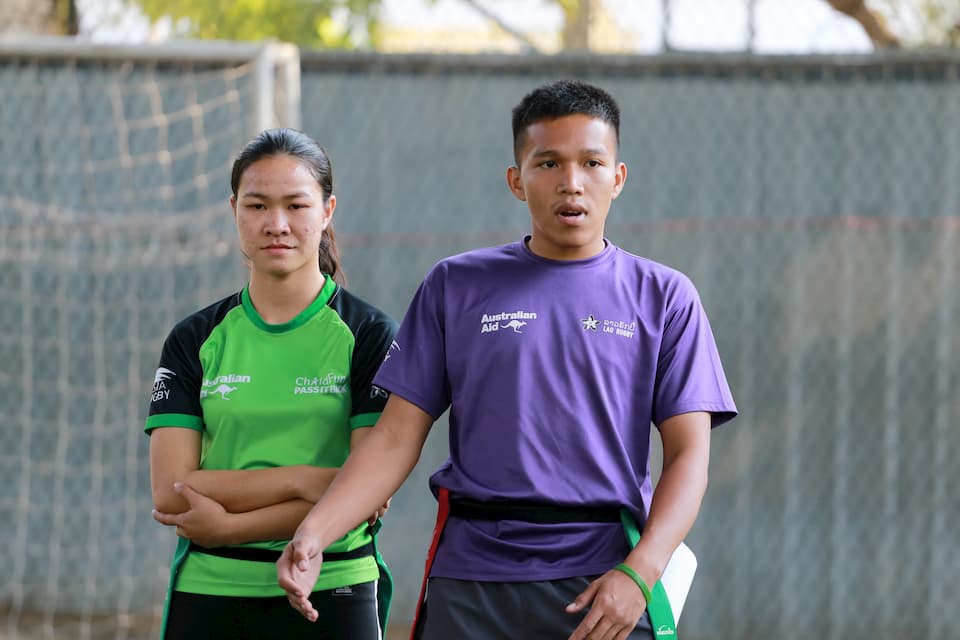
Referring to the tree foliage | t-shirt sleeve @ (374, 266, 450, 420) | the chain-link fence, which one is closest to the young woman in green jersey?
t-shirt sleeve @ (374, 266, 450, 420)

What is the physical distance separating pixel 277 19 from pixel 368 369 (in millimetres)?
8939

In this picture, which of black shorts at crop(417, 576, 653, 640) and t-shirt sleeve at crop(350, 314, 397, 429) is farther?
t-shirt sleeve at crop(350, 314, 397, 429)

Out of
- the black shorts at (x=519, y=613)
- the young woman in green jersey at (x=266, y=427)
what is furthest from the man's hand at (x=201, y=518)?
the black shorts at (x=519, y=613)

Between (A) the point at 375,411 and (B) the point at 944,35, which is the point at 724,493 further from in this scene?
(A) the point at 375,411

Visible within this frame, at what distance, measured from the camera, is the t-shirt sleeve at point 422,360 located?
2.33 meters

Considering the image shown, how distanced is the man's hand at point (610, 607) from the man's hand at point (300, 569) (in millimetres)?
473

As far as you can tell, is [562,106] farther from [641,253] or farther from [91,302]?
[91,302]

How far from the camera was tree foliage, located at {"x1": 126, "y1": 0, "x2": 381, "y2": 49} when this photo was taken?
1001 cm

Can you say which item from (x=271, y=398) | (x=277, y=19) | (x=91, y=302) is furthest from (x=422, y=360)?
(x=277, y=19)

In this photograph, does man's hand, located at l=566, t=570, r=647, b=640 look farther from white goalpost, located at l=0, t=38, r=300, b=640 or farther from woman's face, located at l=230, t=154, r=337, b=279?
white goalpost, located at l=0, t=38, r=300, b=640

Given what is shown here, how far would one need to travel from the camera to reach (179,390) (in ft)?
8.41

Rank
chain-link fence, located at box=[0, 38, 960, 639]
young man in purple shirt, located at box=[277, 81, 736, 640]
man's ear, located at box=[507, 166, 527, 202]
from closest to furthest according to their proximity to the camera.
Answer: young man in purple shirt, located at box=[277, 81, 736, 640], man's ear, located at box=[507, 166, 527, 202], chain-link fence, located at box=[0, 38, 960, 639]

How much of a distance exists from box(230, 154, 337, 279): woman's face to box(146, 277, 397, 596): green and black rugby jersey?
125mm

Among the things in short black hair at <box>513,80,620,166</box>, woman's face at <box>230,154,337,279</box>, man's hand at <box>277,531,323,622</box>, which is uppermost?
short black hair at <box>513,80,620,166</box>
